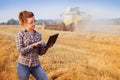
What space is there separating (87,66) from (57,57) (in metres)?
1.32

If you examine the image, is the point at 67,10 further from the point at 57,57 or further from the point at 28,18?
the point at 28,18

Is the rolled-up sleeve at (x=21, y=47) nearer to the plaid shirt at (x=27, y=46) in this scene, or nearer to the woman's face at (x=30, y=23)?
the plaid shirt at (x=27, y=46)

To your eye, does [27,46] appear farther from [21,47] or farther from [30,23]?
[30,23]

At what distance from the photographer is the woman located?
546 cm

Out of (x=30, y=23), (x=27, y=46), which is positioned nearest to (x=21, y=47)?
(x=27, y=46)

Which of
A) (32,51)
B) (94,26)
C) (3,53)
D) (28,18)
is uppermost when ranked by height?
(28,18)

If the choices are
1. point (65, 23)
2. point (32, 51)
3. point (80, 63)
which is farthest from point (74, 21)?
point (32, 51)

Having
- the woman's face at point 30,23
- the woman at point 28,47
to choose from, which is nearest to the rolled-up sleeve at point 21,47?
the woman at point 28,47

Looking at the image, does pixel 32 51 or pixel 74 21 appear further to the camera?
pixel 74 21

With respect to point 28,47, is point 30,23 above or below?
above

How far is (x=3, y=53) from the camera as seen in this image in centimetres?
1212

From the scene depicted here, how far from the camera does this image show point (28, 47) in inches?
214

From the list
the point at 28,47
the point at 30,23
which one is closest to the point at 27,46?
the point at 28,47

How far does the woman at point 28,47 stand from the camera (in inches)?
215
